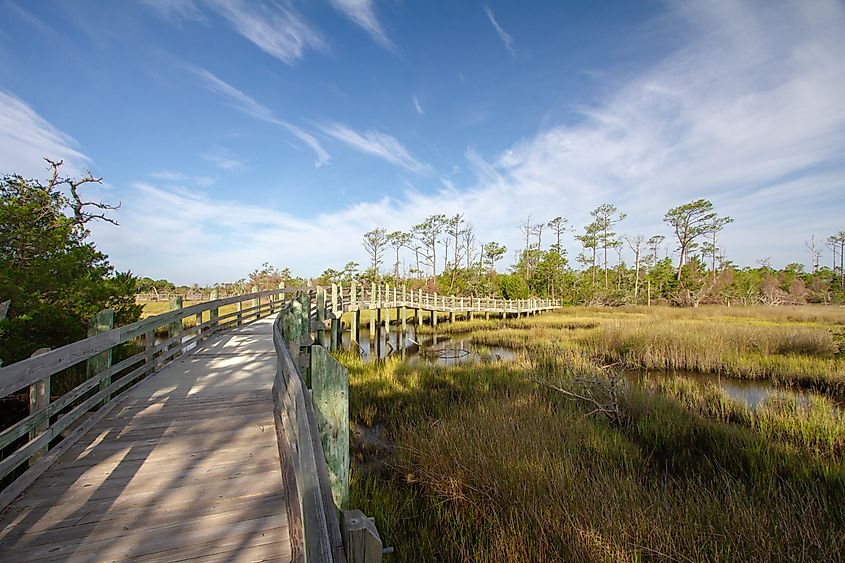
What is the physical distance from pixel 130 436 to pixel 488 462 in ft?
12.6

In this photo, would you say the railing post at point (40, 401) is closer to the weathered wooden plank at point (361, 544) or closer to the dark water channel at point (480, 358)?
the weathered wooden plank at point (361, 544)

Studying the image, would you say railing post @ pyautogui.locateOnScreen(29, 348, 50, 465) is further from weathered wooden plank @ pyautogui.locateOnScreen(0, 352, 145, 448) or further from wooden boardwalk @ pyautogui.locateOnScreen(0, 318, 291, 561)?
wooden boardwalk @ pyautogui.locateOnScreen(0, 318, 291, 561)

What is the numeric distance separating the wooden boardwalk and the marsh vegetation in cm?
168

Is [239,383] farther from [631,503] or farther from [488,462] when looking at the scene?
[631,503]

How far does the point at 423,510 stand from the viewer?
13.5 feet

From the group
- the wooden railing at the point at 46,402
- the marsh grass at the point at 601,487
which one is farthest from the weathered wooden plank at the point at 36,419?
the marsh grass at the point at 601,487

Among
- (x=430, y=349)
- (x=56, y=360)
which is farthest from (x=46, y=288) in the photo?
(x=430, y=349)

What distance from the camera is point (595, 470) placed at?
4.25 metres

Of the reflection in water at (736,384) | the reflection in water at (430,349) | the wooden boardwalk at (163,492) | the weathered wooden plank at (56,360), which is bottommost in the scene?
the reflection in water at (430,349)

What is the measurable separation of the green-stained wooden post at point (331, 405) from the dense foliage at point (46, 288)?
6.08 meters

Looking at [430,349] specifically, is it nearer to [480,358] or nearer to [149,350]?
[480,358]

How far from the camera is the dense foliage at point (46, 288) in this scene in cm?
613

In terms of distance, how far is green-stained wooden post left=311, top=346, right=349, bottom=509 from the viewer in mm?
2902

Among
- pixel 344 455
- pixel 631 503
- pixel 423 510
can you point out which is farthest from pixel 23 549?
pixel 631 503
